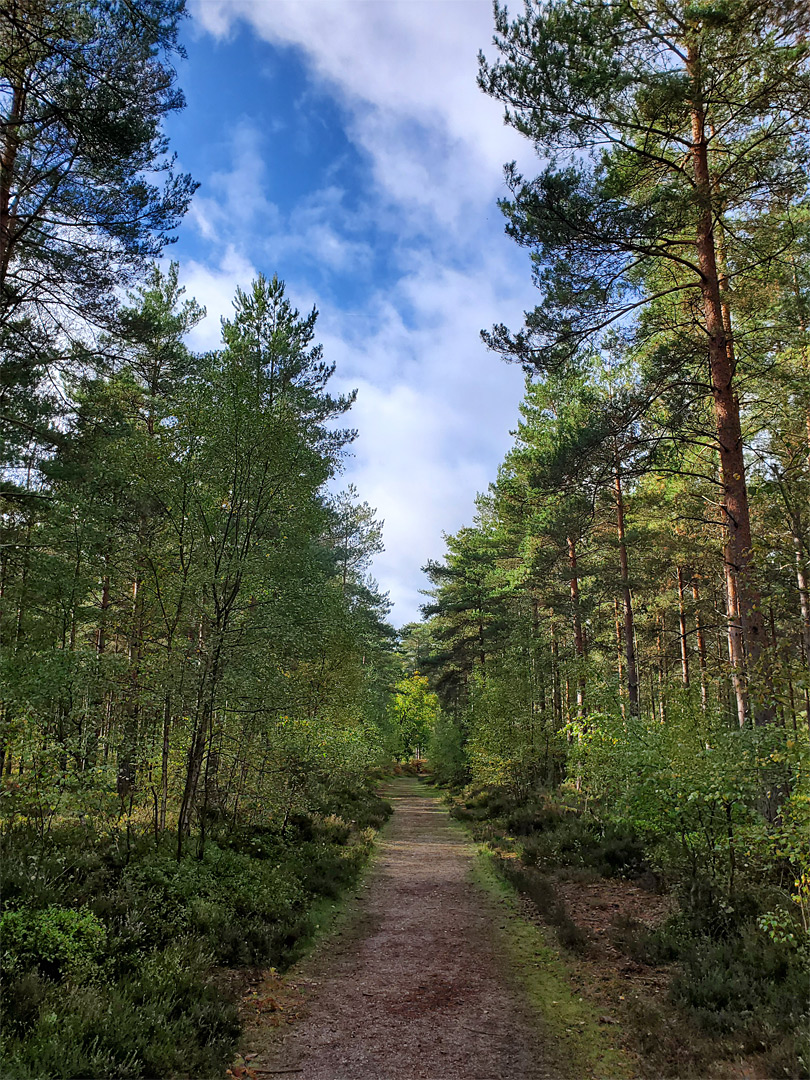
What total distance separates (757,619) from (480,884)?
7877 mm

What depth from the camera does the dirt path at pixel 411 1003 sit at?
203 inches

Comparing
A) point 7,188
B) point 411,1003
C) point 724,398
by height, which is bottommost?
point 411,1003

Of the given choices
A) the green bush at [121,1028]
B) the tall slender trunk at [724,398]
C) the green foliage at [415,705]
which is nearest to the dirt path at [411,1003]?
the green bush at [121,1028]

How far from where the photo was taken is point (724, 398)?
935 cm

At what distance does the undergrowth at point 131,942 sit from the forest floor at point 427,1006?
53cm

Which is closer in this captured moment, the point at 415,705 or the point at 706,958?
the point at 706,958

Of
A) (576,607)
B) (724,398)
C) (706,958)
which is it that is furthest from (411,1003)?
(576,607)

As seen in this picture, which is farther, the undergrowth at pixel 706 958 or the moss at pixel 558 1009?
the moss at pixel 558 1009

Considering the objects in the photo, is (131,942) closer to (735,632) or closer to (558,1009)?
(558,1009)

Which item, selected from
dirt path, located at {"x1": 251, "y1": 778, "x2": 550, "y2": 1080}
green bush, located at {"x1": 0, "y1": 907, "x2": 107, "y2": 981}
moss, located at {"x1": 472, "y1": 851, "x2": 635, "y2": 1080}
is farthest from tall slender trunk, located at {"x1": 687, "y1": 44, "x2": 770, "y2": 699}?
green bush, located at {"x1": 0, "y1": 907, "x2": 107, "y2": 981}

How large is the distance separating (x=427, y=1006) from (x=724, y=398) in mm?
9828

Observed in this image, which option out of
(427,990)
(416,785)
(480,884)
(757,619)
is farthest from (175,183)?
(416,785)

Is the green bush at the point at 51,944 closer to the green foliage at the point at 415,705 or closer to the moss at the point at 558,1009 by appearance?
the moss at the point at 558,1009

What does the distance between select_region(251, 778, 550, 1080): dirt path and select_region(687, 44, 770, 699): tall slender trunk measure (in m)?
5.59
